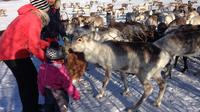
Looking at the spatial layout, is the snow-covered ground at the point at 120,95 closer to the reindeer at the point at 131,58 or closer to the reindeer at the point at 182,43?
the reindeer at the point at 131,58

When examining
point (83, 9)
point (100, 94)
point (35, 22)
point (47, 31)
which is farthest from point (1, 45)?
point (83, 9)

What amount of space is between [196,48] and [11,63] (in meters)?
3.42

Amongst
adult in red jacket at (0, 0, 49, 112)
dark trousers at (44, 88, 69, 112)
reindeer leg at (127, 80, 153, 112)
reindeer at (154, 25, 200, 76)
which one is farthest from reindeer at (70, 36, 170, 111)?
adult in red jacket at (0, 0, 49, 112)

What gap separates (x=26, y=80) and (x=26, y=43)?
1.88ft

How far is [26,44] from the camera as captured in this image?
4316 millimetres

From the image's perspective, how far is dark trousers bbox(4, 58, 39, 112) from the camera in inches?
181

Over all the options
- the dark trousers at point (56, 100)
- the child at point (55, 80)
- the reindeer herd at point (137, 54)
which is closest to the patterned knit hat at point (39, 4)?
the child at point (55, 80)

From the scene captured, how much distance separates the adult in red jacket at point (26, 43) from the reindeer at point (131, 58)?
4.60 feet

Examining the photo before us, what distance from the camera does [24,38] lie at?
14.2 ft

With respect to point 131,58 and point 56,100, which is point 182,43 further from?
point 56,100

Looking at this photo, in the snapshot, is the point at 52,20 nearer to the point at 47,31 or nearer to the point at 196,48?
the point at 47,31

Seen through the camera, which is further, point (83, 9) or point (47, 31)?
point (83, 9)

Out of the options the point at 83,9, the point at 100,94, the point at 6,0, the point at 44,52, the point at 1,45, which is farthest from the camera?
the point at 6,0

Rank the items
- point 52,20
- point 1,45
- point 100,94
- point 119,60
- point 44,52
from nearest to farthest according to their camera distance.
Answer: point 44,52 < point 1,45 < point 119,60 < point 100,94 < point 52,20
